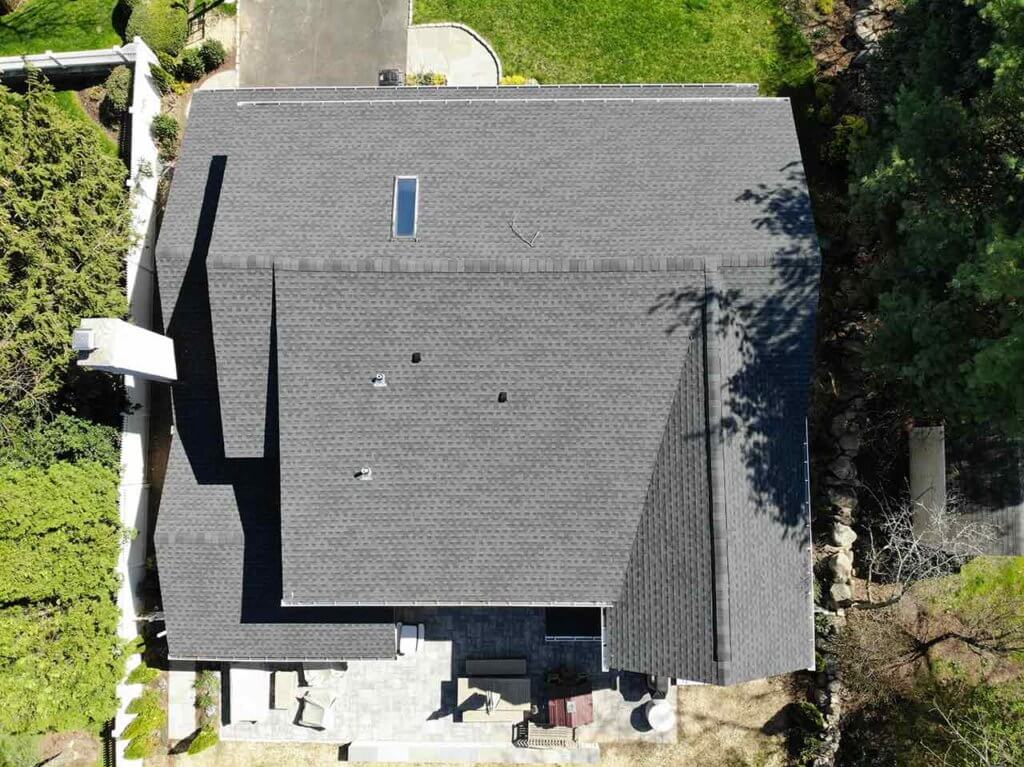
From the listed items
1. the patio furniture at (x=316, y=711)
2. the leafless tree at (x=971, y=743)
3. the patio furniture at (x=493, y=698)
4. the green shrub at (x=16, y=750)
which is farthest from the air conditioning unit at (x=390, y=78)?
the leafless tree at (x=971, y=743)

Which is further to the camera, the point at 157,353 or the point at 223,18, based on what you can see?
the point at 223,18

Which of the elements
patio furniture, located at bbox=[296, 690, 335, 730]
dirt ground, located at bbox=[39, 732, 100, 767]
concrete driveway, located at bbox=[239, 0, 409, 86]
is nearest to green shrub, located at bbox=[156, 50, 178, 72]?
concrete driveway, located at bbox=[239, 0, 409, 86]

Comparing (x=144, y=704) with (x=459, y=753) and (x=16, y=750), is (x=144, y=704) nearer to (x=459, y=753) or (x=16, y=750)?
(x=16, y=750)

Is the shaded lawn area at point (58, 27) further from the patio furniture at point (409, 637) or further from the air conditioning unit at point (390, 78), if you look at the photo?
the patio furniture at point (409, 637)

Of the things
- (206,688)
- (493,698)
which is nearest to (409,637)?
(493,698)

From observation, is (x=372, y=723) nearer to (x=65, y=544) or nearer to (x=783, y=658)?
(x=65, y=544)

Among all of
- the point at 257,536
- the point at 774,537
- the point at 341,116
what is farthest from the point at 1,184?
the point at 774,537
